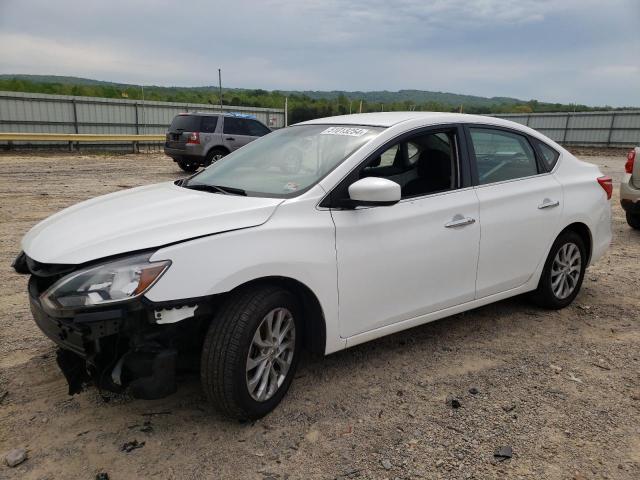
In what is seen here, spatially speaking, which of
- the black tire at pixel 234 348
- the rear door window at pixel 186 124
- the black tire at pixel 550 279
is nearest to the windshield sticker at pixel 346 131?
the black tire at pixel 234 348

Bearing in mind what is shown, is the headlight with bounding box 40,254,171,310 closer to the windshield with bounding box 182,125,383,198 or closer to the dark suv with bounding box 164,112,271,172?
the windshield with bounding box 182,125,383,198

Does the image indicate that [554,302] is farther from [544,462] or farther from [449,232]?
[544,462]

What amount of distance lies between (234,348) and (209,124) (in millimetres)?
12796

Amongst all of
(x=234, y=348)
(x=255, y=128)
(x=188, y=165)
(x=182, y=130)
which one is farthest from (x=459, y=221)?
(x=188, y=165)

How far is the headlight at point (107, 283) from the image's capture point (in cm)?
234

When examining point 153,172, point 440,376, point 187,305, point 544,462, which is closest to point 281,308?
point 187,305

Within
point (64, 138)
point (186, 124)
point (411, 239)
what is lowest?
point (64, 138)

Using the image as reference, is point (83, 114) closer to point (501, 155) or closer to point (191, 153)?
point (191, 153)

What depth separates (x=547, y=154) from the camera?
4406 mm

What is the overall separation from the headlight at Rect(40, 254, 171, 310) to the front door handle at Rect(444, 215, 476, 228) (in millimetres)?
1910

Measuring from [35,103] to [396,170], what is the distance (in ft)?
72.3

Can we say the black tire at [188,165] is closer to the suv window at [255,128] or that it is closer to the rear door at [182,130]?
the rear door at [182,130]

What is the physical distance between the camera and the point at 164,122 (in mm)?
25922

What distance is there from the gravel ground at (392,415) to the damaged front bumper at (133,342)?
377mm
